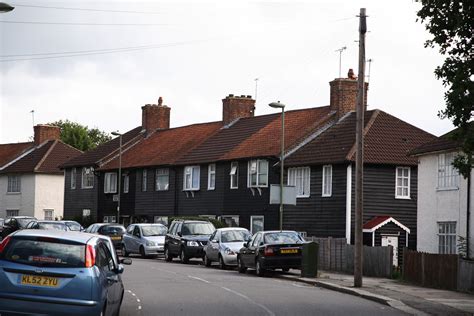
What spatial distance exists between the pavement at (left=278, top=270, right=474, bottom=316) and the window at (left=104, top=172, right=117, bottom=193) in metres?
35.2

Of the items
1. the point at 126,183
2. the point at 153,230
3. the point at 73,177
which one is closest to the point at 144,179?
the point at 126,183

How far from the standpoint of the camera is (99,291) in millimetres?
14148

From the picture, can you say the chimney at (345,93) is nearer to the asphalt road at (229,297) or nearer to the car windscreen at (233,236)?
the car windscreen at (233,236)

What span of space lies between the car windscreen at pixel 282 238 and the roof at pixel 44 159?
4691 centimetres

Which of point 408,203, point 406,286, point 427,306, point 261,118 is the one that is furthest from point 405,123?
point 427,306

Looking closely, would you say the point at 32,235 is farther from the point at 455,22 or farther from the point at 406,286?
the point at 406,286

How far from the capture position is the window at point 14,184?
80.4m

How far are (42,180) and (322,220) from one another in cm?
→ 3792

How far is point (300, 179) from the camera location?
49.9 metres

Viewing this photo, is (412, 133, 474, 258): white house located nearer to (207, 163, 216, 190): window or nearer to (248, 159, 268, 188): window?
(248, 159, 268, 188): window

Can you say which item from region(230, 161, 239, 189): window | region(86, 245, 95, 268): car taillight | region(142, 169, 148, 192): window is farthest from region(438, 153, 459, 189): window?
region(142, 169, 148, 192): window

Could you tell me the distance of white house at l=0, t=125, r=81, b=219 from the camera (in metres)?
79.1

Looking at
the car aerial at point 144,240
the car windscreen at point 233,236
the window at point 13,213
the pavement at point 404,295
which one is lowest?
the pavement at point 404,295

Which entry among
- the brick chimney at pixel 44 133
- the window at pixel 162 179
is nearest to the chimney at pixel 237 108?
the window at pixel 162 179
